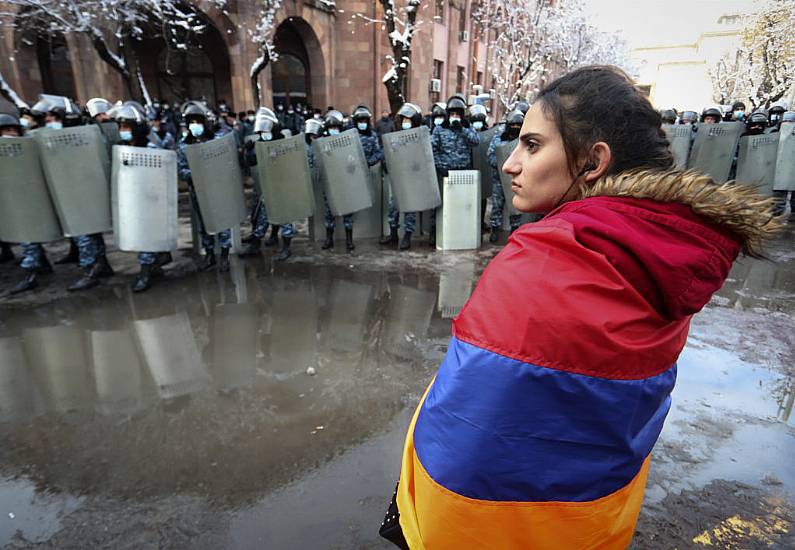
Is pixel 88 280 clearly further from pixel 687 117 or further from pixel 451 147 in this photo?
pixel 687 117

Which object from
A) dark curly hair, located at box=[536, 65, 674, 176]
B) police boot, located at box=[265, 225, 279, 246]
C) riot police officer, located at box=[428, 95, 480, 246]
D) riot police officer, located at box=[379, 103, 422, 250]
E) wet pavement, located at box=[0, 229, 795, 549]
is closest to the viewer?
dark curly hair, located at box=[536, 65, 674, 176]

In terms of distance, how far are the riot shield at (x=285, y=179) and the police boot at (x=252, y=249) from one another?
0.74 meters

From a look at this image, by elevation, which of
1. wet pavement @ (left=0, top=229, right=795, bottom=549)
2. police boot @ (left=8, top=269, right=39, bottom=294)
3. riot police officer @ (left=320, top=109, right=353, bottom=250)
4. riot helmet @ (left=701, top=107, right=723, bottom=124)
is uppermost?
riot helmet @ (left=701, top=107, right=723, bottom=124)

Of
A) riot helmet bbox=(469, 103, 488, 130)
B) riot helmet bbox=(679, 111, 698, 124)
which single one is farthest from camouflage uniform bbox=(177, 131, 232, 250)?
riot helmet bbox=(679, 111, 698, 124)

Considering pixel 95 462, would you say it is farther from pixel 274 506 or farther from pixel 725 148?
pixel 725 148

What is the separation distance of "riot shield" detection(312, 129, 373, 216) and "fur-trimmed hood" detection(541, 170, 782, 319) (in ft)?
19.6

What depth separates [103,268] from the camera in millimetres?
5734

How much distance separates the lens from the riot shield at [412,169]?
6453mm

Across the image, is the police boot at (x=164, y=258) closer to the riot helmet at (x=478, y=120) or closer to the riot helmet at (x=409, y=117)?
the riot helmet at (x=409, y=117)

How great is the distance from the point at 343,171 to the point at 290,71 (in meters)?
13.8

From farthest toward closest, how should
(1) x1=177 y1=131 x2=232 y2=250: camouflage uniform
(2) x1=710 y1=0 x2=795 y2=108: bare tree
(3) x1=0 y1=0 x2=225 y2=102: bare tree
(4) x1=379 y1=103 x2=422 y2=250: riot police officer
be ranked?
(2) x1=710 y1=0 x2=795 y2=108: bare tree → (3) x1=0 y1=0 x2=225 y2=102: bare tree → (4) x1=379 y1=103 x2=422 y2=250: riot police officer → (1) x1=177 y1=131 x2=232 y2=250: camouflage uniform

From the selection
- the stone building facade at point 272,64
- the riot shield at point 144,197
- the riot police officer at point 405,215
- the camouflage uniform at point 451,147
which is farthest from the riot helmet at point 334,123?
the stone building facade at point 272,64

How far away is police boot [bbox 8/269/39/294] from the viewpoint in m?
5.22

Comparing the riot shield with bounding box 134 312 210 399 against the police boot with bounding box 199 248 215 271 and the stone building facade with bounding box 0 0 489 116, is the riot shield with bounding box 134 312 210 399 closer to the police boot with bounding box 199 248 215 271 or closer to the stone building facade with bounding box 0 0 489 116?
the police boot with bounding box 199 248 215 271
